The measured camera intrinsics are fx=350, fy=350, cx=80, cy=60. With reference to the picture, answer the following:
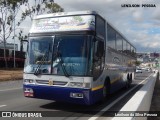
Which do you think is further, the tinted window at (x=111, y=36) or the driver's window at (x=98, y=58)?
the tinted window at (x=111, y=36)

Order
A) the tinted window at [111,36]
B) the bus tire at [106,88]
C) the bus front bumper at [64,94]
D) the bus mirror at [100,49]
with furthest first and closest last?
the tinted window at [111,36] < the bus tire at [106,88] < the bus mirror at [100,49] < the bus front bumper at [64,94]

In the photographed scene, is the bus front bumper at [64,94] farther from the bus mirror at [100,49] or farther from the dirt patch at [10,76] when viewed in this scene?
the dirt patch at [10,76]

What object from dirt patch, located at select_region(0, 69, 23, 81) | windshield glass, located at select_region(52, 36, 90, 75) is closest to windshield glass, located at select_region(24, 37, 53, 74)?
windshield glass, located at select_region(52, 36, 90, 75)

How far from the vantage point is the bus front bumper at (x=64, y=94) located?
438 inches

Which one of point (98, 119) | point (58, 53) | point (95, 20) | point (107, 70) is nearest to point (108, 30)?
point (107, 70)

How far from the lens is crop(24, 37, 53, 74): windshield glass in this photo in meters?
11.7

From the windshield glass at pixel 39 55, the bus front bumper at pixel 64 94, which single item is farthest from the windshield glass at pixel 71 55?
the bus front bumper at pixel 64 94

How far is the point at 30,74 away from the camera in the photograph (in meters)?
11.9

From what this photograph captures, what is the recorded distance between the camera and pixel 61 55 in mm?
11602

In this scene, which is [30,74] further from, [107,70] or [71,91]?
[107,70]

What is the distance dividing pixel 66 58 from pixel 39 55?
3.34 ft

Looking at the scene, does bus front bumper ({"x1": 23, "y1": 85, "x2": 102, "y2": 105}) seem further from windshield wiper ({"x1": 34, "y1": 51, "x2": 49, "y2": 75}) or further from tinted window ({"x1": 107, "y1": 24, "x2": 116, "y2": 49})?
tinted window ({"x1": 107, "y1": 24, "x2": 116, "y2": 49})

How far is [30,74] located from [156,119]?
175 inches

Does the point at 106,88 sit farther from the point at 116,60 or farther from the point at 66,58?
the point at 116,60
